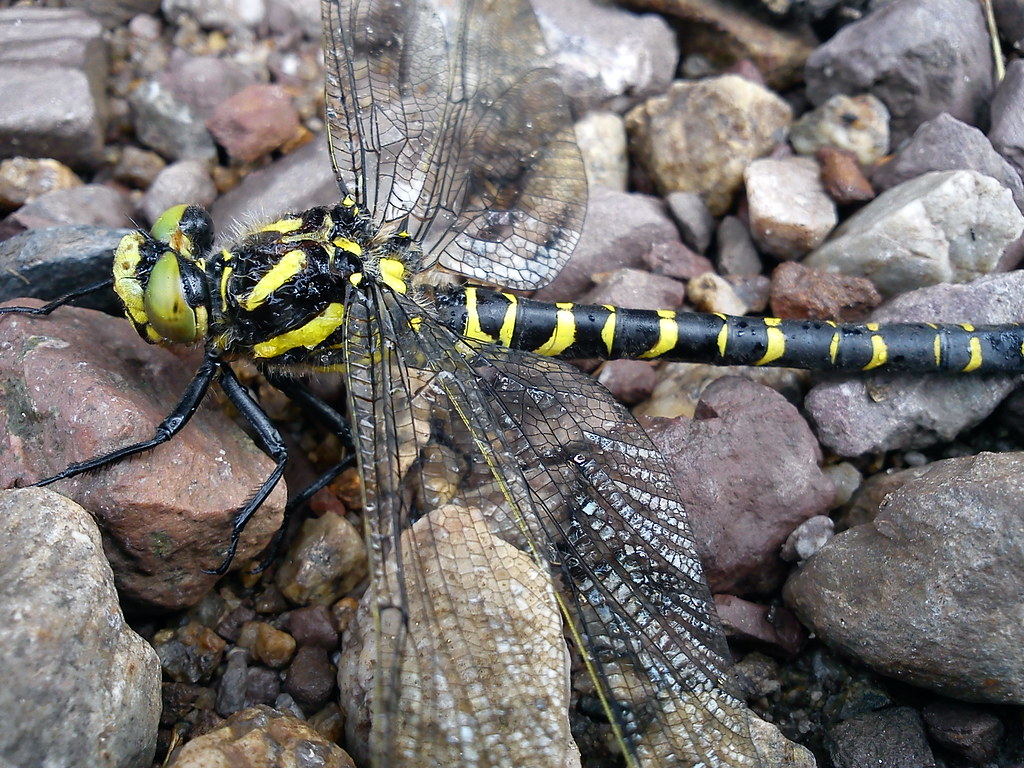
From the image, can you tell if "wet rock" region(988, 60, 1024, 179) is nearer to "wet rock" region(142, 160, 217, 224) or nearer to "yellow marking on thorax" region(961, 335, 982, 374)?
"yellow marking on thorax" region(961, 335, 982, 374)

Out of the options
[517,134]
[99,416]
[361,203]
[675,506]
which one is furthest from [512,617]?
[517,134]

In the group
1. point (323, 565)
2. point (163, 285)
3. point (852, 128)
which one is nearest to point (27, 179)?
point (163, 285)

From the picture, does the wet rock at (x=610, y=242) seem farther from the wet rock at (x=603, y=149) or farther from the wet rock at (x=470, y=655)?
the wet rock at (x=470, y=655)

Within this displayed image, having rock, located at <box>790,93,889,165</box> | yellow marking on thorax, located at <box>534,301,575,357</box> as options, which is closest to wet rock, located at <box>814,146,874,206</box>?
rock, located at <box>790,93,889,165</box>

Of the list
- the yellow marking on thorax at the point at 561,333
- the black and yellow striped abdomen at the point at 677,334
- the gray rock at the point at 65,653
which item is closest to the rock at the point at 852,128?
the black and yellow striped abdomen at the point at 677,334

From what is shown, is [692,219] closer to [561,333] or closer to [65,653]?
[561,333]
